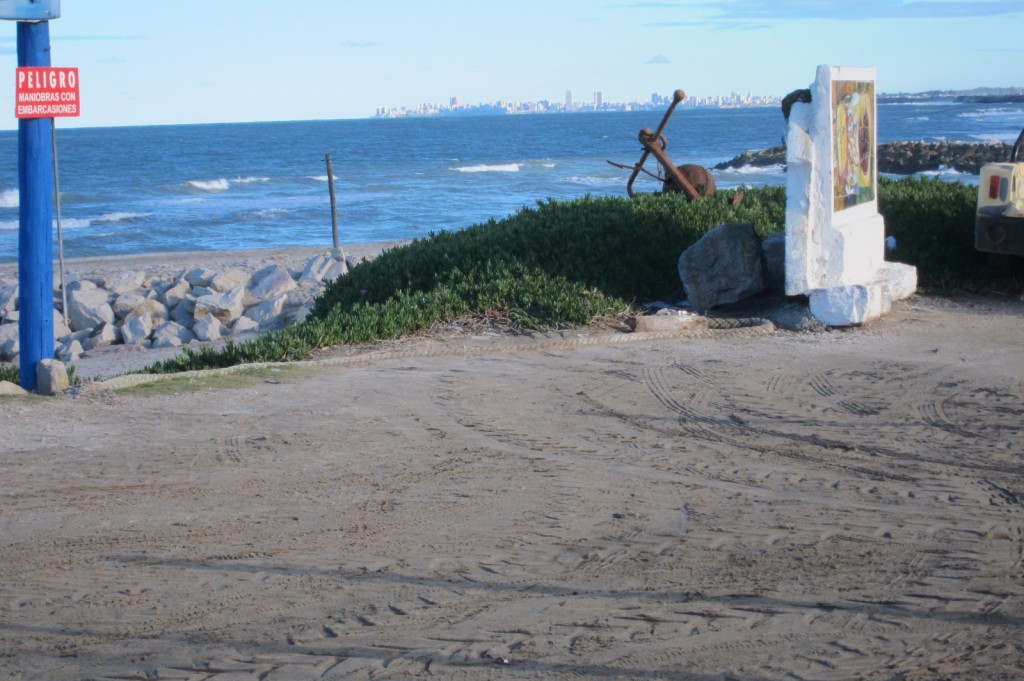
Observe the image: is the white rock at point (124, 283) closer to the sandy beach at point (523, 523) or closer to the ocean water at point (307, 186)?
the ocean water at point (307, 186)

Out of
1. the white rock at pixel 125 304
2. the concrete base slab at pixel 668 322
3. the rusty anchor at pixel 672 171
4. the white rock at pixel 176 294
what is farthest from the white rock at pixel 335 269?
the concrete base slab at pixel 668 322

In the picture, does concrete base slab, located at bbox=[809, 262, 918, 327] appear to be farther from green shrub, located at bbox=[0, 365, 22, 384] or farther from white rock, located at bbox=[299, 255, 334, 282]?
white rock, located at bbox=[299, 255, 334, 282]

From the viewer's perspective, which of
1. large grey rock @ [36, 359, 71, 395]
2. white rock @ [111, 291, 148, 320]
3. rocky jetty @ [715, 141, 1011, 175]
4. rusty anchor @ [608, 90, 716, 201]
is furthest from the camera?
rocky jetty @ [715, 141, 1011, 175]

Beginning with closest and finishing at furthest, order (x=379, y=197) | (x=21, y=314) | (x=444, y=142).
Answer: (x=21, y=314) < (x=379, y=197) < (x=444, y=142)

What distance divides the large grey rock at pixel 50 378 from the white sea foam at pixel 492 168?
149 ft

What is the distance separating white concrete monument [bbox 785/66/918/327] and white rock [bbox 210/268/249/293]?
362 inches

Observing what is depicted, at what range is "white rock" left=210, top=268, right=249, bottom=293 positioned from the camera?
15.7m

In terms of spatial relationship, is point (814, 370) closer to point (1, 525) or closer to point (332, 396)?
point (332, 396)

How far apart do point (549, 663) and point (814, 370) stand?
15.4 ft

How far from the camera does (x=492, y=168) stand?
179ft

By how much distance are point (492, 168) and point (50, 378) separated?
158ft

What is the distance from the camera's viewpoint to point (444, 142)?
88.3 m

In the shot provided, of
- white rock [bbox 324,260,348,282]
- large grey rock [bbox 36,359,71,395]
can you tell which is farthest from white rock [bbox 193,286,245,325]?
large grey rock [bbox 36,359,71,395]

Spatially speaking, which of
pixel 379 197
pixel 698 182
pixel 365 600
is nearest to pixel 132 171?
pixel 379 197
